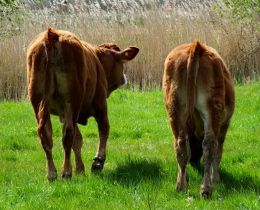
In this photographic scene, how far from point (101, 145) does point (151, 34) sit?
25.4ft

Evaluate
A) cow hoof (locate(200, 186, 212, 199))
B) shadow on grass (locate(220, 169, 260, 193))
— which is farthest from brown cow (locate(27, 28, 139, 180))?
shadow on grass (locate(220, 169, 260, 193))

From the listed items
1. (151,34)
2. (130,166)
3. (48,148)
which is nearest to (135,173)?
(130,166)

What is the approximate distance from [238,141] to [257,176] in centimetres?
222

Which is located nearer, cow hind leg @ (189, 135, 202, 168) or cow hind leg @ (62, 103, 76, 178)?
cow hind leg @ (62, 103, 76, 178)

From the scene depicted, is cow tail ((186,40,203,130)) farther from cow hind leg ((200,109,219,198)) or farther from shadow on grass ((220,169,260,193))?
shadow on grass ((220,169,260,193))

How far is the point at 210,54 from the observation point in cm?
706

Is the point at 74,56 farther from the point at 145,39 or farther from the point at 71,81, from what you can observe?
the point at 145,39

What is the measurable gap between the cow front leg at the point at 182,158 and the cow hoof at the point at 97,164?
5.14 feet

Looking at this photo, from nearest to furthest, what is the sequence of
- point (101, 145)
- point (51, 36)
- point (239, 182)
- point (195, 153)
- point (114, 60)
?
point (239, 182), point (51, 36), point (195, 153), point (101, 145), point (114, 60)

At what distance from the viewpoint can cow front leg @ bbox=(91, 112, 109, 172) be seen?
27.5ft

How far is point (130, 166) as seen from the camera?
8.34 m

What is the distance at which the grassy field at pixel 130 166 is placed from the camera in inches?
260

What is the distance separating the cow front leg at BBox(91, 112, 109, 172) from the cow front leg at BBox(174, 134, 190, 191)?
159cm

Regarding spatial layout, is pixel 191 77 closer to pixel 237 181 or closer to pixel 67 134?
pixel 237 181
